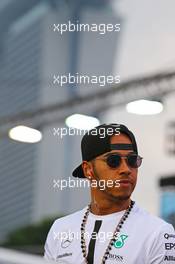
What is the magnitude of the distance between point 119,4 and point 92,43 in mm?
311

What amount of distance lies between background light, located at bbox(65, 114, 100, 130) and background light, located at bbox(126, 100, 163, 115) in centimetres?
12

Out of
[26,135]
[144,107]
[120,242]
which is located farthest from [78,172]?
[26,135]

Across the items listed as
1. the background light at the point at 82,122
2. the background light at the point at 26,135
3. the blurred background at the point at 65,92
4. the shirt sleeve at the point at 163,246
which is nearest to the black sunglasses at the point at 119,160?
the shirt sleeve at the point at 163,246

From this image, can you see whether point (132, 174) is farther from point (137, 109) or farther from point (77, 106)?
point (77, 106)

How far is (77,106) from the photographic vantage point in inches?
84.7

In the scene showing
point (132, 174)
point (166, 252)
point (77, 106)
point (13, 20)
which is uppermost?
point (13, 20)

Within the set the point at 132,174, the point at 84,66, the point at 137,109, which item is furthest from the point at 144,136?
the point at 132,174

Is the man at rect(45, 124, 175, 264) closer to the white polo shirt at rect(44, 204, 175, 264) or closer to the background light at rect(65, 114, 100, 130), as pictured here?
the white polo shirt at rect(44, 204, 175, 264)

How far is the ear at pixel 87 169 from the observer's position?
1313 mm

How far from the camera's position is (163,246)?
3.95 feet

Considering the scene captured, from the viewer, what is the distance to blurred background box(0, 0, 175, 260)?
1.89 meters

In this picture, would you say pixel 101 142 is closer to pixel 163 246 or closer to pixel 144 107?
pixel 163 246

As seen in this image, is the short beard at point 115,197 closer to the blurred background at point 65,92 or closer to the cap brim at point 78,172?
the cap brim at point 78,172

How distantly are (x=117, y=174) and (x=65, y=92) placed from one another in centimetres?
77
